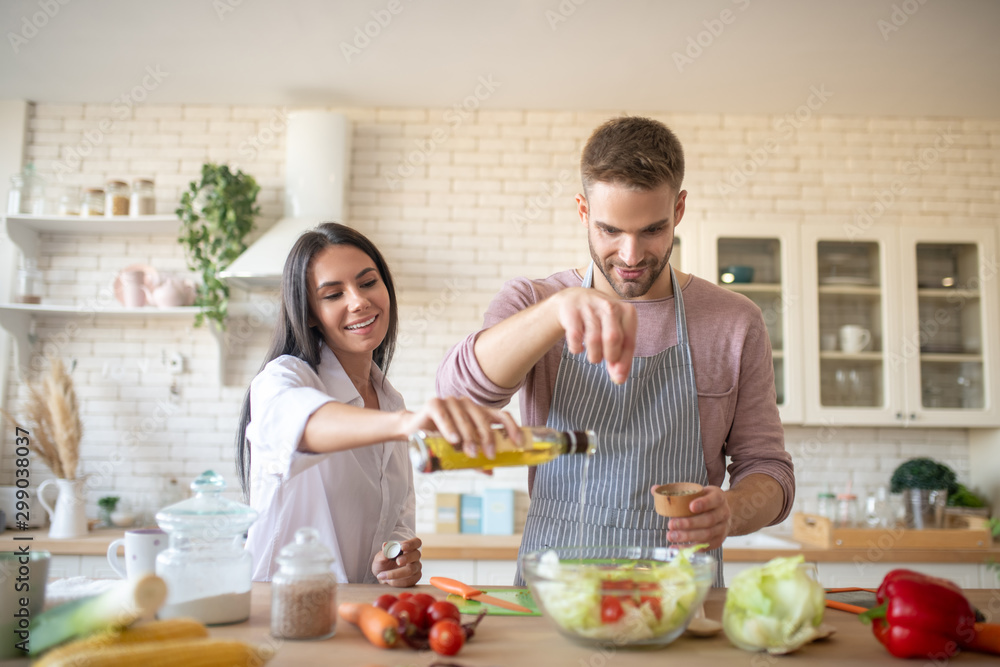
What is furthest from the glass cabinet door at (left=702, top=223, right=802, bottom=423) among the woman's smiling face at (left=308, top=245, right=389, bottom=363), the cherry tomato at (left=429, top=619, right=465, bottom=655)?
the cherry tomato at (left=429, top=619, right=465, bottom=655)

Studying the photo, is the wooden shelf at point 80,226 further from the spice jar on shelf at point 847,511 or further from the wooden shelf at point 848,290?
the spice jar on shelf at point 847,511

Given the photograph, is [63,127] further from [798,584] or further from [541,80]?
[798,584]

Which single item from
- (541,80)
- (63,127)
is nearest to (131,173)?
(63,127)

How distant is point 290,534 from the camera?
1771 millimetres

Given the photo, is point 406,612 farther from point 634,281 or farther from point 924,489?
point 924,489

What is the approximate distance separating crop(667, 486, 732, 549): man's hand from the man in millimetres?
28

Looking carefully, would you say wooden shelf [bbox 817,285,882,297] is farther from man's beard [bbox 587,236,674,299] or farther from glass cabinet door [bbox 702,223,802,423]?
man's beard [bbox 587,236,674,299]

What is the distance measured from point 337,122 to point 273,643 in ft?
10.6

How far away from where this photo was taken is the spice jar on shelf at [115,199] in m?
3.82

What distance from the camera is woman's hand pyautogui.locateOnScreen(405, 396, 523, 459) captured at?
44.3 inches

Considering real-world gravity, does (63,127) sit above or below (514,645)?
above

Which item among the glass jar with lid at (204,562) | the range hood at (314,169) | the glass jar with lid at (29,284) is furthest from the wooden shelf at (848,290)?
the glass jar with lid at (29,284)

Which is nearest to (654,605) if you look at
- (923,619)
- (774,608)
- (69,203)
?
(774,608)

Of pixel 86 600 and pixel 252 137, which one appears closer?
pixel 86 600
